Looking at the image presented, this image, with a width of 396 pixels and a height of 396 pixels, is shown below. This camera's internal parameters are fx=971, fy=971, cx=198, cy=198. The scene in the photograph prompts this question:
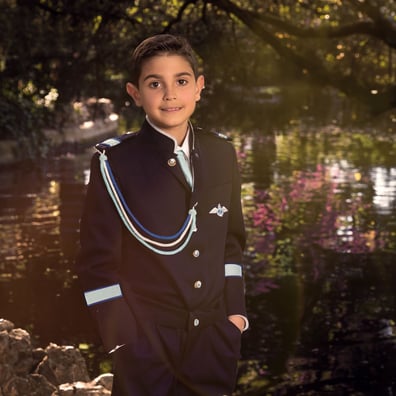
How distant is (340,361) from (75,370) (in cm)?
270

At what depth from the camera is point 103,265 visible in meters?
2.85

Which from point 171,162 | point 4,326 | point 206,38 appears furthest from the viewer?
point 206,38

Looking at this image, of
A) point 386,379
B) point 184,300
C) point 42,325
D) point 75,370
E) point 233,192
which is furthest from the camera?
point 42,325

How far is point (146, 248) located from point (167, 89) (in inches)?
18.7

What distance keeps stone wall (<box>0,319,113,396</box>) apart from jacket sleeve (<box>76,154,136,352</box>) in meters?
2.26

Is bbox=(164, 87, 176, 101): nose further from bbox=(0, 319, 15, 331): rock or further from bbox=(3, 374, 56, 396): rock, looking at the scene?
bbox=(0, 319, 15, 331): rock

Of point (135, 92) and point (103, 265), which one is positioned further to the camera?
point (135, 92)

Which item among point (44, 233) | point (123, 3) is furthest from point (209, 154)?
point (44, 233)

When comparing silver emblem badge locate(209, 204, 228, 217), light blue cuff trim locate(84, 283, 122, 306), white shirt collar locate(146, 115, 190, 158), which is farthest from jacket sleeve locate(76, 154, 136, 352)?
silver emblem badge locate(209, 204, 228, 217)

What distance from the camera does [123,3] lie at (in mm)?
11766

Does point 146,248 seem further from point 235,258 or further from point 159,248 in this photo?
point 235,258

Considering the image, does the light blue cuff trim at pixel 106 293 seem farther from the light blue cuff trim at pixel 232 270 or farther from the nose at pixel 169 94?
the nose at pixel 169 94

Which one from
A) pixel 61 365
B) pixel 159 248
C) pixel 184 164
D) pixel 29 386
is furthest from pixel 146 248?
pixel 61 365

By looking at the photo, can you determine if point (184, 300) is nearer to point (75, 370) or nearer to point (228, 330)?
point (228, 330)
